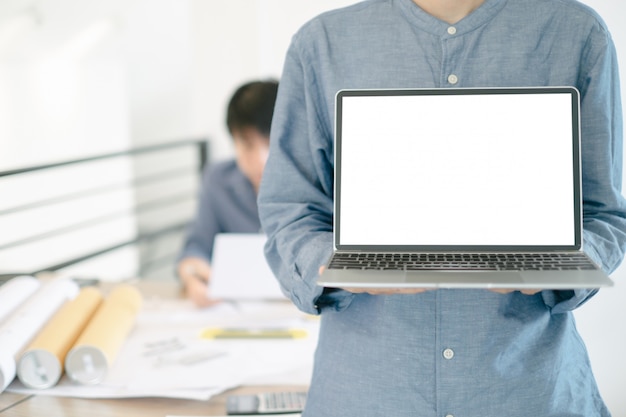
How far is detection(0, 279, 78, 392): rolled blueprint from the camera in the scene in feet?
3.99

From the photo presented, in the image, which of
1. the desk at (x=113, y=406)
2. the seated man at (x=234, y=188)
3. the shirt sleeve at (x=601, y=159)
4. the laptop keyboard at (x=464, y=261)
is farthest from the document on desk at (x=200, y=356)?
the shirt sleeve at (x=601, y=159)

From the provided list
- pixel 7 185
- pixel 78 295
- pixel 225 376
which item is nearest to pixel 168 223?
pixel 7 185

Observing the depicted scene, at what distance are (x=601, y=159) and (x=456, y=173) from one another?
167mm

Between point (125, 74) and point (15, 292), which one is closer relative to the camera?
point (15, 292)

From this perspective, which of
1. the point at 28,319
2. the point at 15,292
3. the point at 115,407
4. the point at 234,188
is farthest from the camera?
the point at 234,188

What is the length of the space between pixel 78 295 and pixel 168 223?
3833 mm

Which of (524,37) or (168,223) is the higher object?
(524,37)

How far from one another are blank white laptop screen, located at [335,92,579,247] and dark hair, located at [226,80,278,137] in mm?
1138

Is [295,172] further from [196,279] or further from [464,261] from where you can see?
Result: [196,279]

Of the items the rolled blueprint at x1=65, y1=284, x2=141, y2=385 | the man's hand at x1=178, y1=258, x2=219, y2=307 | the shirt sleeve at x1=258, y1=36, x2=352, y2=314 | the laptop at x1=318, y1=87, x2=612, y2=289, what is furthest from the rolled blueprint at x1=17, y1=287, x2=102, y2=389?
the laptop at x1=318, y1=87, x2=612, y2=289

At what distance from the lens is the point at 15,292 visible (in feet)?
4.83

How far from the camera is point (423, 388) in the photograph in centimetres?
87

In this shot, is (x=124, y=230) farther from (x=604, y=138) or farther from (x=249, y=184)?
(x=604, y=138)

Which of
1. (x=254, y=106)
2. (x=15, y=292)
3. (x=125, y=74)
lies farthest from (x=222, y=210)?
(x=125, y=74)
